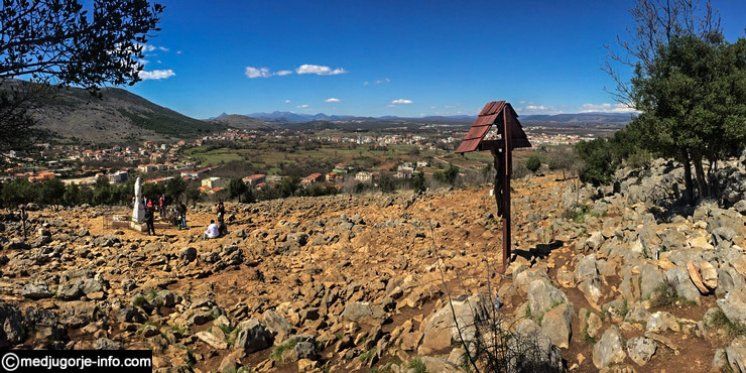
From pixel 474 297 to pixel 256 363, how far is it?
11.2 ft

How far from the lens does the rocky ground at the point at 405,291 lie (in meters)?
4.75

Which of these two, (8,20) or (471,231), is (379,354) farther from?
(8,20)

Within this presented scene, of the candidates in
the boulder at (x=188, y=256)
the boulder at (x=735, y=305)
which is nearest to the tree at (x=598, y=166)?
the boulder at (x=735, y=305)

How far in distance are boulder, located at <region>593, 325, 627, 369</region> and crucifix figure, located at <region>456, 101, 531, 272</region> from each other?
274cm

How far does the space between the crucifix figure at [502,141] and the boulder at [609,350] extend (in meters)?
2.74

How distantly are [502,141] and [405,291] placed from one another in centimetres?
331


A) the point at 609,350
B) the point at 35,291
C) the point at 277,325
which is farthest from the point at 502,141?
the point at 35,291

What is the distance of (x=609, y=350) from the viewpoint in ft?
14.5

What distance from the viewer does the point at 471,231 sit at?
10.8 meters

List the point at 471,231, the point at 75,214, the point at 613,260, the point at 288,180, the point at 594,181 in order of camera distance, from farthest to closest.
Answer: the point at 288,180 → the point at 75,214 → the point at 594,181 → the point at 471,231 → the point at 613,260

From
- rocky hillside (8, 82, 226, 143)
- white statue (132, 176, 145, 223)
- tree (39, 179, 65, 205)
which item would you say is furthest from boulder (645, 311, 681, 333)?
rocky hillside (8, 82, 226, 143)

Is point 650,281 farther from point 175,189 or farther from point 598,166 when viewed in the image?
point 175,189

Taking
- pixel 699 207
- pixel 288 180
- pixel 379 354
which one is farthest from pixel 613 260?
pixel 288 180

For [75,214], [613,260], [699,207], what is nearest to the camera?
[613,260]
